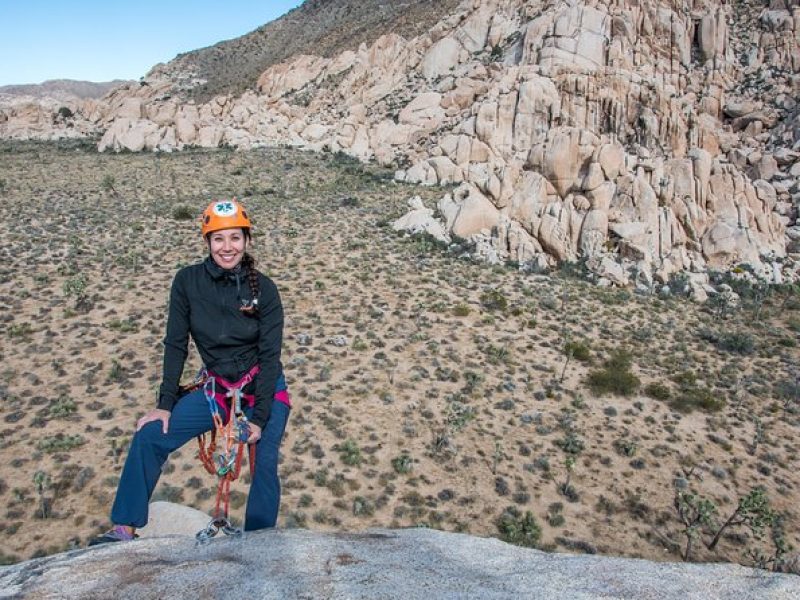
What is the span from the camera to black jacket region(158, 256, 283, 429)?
15.0 feet

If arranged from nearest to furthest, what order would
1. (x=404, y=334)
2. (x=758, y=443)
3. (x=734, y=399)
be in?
(x=758, y=443) → (x=734, y=399) → (x=404, y=334)

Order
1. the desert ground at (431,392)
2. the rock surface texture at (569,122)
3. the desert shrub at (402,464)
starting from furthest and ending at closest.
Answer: the rock surface texture at (569,122), the desert shrub at (402,464), the desert ground at (431,392)

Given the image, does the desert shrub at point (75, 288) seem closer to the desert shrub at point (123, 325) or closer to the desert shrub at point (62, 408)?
the desert shrub at point (123, 325)

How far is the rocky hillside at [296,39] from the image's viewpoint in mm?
77062

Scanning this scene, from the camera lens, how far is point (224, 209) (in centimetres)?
448

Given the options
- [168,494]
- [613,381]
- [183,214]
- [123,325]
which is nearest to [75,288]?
[123,325]

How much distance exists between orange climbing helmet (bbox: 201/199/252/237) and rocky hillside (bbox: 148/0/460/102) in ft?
252

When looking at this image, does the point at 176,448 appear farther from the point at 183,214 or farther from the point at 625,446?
the point at 183,214

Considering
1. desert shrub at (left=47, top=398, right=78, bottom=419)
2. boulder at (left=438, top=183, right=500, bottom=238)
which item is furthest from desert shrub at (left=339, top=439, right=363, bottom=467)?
boulder at (left=438, top=183, right=500, bottom=238)

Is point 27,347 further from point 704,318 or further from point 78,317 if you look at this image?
point 704,318

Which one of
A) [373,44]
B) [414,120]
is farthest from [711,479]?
[373,44]

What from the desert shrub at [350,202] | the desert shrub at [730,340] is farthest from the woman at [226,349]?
the desert shrub at [350,202]

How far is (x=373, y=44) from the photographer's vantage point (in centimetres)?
7131

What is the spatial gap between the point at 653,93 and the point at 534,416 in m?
42.8
